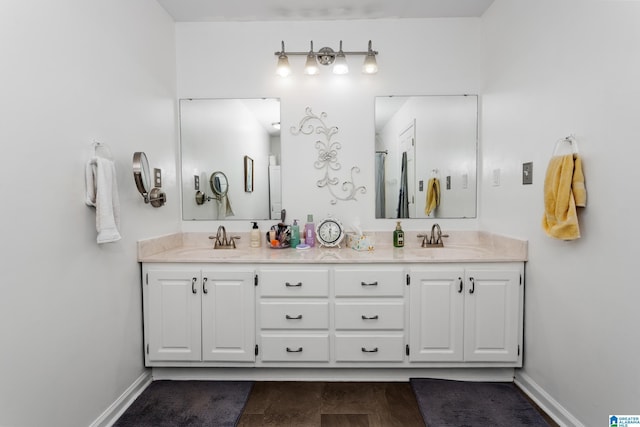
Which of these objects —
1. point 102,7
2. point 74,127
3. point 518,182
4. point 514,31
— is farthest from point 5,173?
point 514,31

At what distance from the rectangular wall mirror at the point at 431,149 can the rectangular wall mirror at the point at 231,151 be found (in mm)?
896

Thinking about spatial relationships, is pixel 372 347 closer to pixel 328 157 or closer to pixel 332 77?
pixel 328 157

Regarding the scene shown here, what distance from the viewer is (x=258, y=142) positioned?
2.74 meters

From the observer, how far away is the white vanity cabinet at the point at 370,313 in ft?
7.08

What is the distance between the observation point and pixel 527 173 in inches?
82.2

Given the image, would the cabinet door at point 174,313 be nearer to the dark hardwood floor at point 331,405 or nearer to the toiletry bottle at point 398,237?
the dark hardwood floor at point 331,405

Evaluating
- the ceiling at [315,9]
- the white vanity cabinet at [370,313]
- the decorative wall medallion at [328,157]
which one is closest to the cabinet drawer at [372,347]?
the white vanity cabinet at [370,313]

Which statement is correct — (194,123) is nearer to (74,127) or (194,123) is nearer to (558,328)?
(74,127)

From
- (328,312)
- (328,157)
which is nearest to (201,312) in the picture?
(328,312)

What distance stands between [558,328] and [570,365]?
0.19 metres

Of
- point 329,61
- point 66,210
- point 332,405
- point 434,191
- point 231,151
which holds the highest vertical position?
point 329,61

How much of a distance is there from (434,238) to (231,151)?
5.91ft

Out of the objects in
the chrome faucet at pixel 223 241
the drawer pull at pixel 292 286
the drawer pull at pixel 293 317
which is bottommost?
the drawer pull at pixel 293 317

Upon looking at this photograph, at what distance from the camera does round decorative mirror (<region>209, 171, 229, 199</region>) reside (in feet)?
8.99
